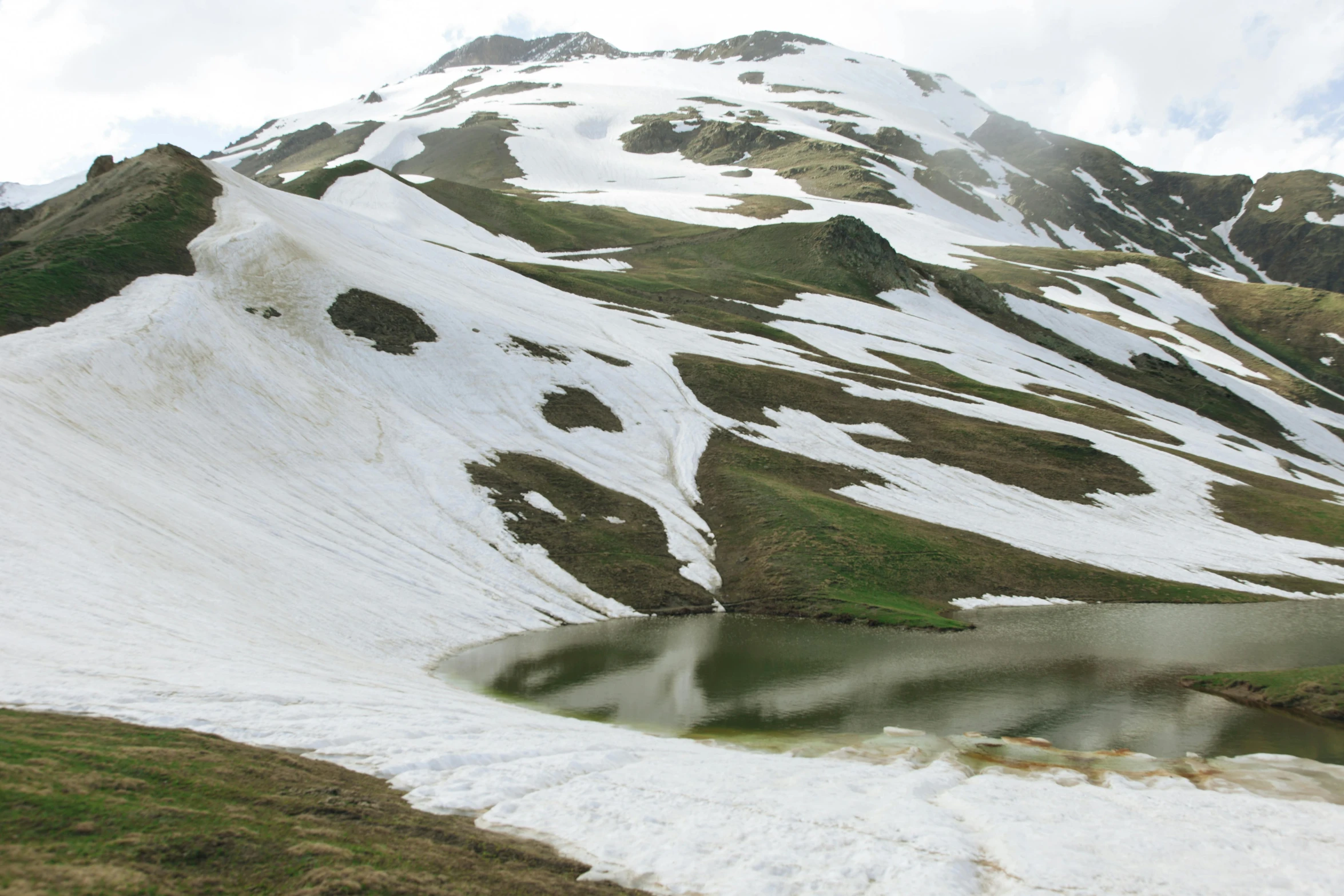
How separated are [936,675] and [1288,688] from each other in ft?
37.7

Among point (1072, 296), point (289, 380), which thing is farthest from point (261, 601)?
point (1072, 296)

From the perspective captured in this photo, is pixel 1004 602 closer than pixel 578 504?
Yes

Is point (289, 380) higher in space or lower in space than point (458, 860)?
higher

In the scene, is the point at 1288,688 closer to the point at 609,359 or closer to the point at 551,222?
the point at 609,359

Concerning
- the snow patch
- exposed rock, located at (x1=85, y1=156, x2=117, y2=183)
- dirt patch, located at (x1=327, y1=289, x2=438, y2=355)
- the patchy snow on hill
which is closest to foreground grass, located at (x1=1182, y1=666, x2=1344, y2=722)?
the snow patch

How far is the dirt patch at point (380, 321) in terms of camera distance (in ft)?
173

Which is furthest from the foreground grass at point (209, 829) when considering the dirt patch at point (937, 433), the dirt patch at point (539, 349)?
the dirt patch at point (937, 433)

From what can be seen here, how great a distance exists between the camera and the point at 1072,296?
13538 cm

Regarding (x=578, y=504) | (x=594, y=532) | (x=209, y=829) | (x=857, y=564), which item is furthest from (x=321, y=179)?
(x=209, y=829)

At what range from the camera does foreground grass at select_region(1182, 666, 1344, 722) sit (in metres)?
26.4

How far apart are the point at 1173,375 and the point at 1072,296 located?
3389cm

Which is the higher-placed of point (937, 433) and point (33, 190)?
point (33, 190)

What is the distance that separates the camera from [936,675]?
2922cm

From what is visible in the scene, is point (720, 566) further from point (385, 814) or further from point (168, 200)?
point (168, 200)
